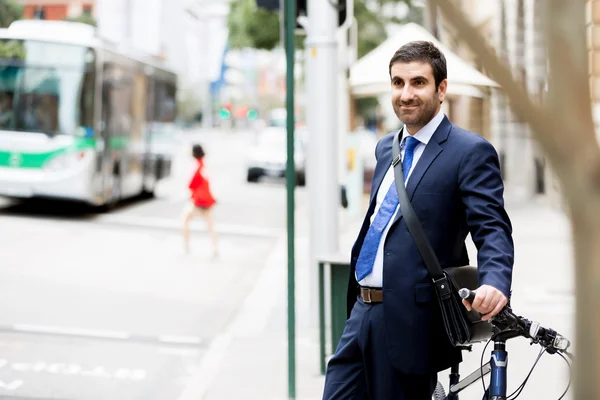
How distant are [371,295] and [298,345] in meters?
4.48

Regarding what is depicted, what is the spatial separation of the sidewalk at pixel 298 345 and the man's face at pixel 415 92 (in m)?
0.68

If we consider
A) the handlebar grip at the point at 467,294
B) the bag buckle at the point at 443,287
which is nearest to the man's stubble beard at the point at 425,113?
the bag buckle at the point at 443,287

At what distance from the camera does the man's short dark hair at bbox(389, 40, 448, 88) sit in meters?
3.33

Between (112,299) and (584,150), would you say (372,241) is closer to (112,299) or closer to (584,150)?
(584,150)

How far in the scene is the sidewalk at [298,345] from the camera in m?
6.43

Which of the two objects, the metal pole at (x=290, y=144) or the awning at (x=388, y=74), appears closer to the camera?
the metal pole at (x=290, y=144)

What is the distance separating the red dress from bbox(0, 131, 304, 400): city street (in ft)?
2.34

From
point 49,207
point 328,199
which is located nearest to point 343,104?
point 49,207

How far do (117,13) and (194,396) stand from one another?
1940 centimetres

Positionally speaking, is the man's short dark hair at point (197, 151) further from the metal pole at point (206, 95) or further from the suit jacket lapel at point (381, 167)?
the metal pole at point (206, 95)

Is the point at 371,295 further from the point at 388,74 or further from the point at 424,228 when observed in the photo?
the point at 388,74

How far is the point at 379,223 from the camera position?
3.42m

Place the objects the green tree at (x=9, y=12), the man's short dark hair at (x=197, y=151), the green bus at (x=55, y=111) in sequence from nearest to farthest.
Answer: the man's short dark hair at (x=197, y=151)
the green bus at (x=55, y=111)
the green tree at (x=9, y=12)

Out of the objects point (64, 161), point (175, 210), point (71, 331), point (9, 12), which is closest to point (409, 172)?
point (71, 331)
